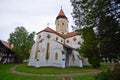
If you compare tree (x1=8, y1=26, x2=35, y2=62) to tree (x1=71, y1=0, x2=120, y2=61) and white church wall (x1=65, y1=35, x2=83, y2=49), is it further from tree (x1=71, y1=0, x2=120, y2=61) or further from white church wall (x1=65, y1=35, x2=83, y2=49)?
tree (x1=71, y1=0, x2=120, y2=61)

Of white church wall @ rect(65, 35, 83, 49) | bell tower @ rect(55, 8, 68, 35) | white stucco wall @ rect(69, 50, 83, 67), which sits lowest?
white stucco wall @ rect(69, 50, 83, 67)

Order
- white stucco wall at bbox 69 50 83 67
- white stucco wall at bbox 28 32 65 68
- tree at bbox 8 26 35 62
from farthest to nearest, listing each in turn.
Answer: tree at bbox 8 26 35 62 < white stucco wall at bbox 69 50 83 67 < white stucco wall at bbox 28 32 65 68

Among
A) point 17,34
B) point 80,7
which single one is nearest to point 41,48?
point 17,34

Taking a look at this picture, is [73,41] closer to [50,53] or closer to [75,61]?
[75,61]

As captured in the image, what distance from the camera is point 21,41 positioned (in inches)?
2078

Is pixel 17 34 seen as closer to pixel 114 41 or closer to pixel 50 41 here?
pixel 50 41

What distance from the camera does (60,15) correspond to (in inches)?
2149

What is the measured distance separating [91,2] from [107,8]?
4.98ft

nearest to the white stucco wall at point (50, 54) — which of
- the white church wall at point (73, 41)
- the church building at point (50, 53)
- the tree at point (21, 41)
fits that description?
the church building at point (50, 53)

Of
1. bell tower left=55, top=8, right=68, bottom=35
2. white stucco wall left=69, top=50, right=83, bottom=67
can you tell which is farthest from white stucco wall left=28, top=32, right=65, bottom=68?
bell tower left=55, top=8, right=68, bottom=35

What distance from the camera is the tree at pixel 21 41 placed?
167 feet

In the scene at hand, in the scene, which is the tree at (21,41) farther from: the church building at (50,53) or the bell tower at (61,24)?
the church building at (50,53)

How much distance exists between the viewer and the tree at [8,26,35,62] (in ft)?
167

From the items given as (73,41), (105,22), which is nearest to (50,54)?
(73,41)
